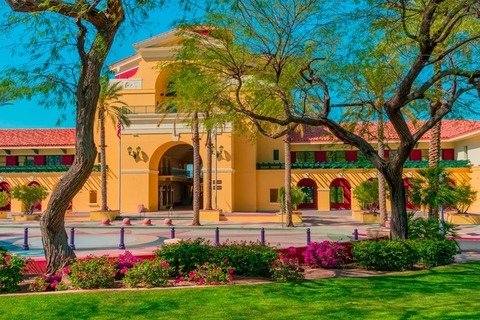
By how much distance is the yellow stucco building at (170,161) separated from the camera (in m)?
42.0

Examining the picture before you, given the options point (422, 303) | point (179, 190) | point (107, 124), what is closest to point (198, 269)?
point (422, 303)

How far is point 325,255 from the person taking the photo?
13.2m

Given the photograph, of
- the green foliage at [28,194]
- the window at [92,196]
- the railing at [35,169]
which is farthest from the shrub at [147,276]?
the window at [92,196]

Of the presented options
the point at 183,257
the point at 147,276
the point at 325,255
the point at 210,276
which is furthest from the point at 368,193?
the point at 147,276

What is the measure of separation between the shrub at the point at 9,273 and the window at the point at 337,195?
38819 mm

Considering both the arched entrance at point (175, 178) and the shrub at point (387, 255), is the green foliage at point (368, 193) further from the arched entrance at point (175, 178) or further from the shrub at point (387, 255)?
the shrub at point (387, 255)

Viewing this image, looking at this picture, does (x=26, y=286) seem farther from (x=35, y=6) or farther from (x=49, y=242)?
(x=35, y=6)

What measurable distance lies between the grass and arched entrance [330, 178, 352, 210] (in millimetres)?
35821

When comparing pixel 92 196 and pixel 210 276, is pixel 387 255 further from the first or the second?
pixel 92 196

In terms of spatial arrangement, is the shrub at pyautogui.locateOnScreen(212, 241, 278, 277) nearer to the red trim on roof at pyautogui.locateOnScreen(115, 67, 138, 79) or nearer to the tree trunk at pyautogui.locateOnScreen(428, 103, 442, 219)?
the tree trunk at pyautogui.locateOnScreen(428, 103, 442, 219)

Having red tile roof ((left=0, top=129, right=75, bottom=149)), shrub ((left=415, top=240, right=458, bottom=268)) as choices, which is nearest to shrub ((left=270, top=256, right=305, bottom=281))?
shrub ((left=415, top=240, right=458, bottom=268))

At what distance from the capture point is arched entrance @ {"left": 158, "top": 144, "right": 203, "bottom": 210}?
47.7 metres

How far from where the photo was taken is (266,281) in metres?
11.3

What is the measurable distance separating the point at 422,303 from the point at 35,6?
418 inches
